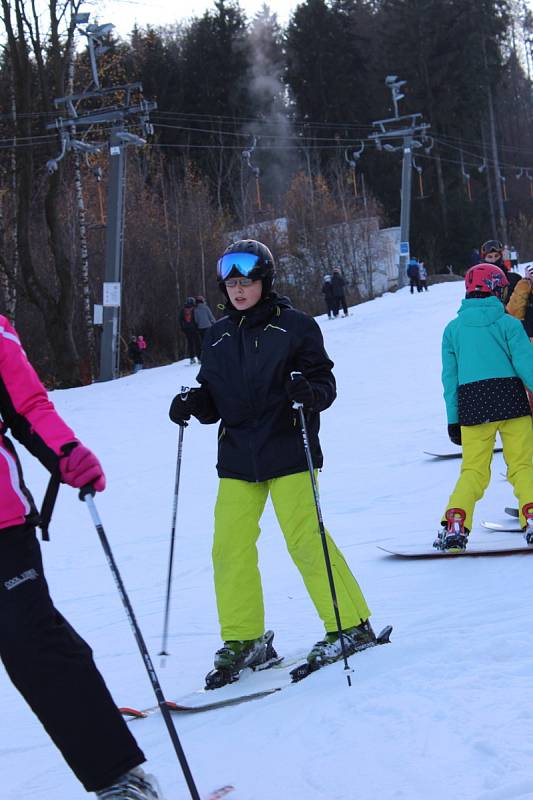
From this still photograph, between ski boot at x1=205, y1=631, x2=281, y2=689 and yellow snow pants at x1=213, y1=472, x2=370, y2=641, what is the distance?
4 centimetres

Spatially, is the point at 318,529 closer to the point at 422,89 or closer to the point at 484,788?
the point at 484,788

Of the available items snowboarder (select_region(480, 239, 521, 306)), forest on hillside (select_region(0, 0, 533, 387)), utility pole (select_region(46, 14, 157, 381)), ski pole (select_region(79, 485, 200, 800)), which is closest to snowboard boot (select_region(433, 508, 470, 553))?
snowboarder (select_region(480, 239, 521, 306))

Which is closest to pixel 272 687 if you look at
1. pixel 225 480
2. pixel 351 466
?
pixel 225 480

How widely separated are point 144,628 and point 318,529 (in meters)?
1.63

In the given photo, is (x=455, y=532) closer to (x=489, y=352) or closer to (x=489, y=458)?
(x=489, y=458)

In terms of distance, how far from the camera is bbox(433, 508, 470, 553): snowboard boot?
18.1 ft

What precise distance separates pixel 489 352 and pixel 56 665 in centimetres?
352

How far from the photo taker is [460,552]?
18.0 feet

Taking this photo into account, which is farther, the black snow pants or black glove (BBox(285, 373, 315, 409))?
black glove (BBox(285, 373, 315, 409))

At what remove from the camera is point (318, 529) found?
12.7ft

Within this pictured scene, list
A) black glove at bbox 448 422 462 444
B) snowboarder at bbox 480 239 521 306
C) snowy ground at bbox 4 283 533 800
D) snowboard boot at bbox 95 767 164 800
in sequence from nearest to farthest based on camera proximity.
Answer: snowboard boot at bbox 95 767 164 800
snowy ground at bbox 4 283 533 800
black glove at bbox 448 422 462 444
snowboarder at bbox 480 239 521 306

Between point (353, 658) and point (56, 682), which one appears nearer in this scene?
point (56, 682)

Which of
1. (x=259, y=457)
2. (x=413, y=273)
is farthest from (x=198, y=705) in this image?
(x=413, y=273)

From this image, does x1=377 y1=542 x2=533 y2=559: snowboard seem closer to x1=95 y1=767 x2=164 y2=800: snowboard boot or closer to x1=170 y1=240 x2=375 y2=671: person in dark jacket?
x1=170 y1=240 x2=375 y2=671: person in dark jacket
